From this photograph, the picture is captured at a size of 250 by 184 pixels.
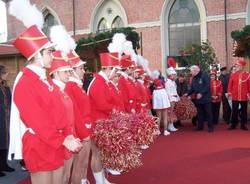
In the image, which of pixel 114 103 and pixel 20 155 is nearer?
pixel 20 155

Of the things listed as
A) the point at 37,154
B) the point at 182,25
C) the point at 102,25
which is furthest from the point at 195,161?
the point at 102,25

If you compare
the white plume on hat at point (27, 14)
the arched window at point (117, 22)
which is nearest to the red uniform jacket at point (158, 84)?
the white plume on hat at point (27, 14)

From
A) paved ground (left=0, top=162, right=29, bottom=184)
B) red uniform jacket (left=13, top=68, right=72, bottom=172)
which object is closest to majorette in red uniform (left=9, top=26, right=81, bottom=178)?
red uniform jacket (left=13, top=68, right=72, bottom=172)

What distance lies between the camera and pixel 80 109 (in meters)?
5.68

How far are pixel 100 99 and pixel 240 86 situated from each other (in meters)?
7.12

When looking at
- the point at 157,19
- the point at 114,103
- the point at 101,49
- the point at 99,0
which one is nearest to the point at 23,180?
the point at 114,103

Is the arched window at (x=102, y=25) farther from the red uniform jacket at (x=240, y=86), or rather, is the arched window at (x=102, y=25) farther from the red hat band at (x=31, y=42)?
the red hat band at (x=31, y=42)

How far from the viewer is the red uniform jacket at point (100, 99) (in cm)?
638

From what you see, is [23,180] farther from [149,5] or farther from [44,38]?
[149,5]

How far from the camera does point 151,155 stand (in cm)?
938

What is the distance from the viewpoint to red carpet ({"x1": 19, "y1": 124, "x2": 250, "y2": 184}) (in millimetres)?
7086

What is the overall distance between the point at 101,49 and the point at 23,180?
632 centimetres

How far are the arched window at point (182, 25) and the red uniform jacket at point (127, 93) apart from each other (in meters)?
13.3

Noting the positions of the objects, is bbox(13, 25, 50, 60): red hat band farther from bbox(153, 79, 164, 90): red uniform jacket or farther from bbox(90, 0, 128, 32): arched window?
bbox(90, 0, 128, 32): arched window
